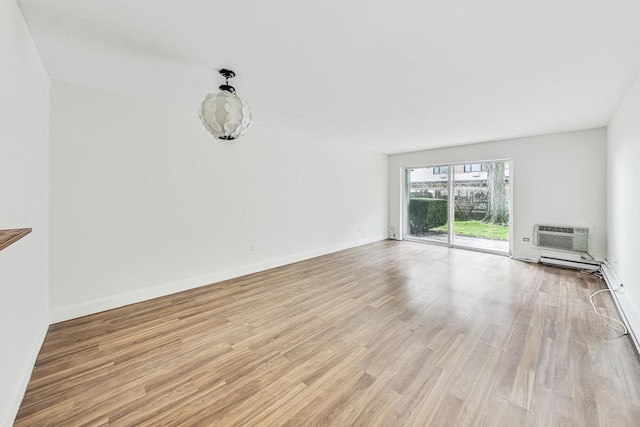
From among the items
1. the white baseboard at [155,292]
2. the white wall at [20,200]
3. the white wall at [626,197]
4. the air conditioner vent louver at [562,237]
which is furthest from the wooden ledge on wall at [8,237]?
the air conditioner vent louver at [562,237]

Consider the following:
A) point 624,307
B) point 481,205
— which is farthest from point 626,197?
point 481,205

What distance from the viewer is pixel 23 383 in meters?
1.57

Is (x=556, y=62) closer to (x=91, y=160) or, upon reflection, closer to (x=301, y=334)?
(x=301, y=334)

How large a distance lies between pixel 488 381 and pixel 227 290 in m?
2.83

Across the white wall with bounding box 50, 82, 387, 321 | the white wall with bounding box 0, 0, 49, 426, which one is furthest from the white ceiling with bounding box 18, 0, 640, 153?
the white wall with bounding box 50, 82, 387, 321

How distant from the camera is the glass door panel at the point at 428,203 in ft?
19.3

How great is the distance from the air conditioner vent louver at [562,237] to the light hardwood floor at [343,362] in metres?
1.19

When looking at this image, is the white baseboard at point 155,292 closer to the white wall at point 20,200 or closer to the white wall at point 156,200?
the white wall at point 156,200

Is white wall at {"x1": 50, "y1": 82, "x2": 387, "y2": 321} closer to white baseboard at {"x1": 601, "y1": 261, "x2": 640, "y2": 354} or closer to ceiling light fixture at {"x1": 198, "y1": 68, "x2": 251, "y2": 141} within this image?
ceiling light fixture at {"x1": 198, "y1": 68, "x2": 251, "y2": 141}

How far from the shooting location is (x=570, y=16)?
154 centimetres

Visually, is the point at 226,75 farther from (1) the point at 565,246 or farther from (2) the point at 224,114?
(1) the point at 565,246

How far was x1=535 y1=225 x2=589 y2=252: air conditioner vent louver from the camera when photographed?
407cm

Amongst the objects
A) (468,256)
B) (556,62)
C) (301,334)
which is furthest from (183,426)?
(468,256)

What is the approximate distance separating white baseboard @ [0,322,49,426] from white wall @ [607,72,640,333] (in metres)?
4.37
